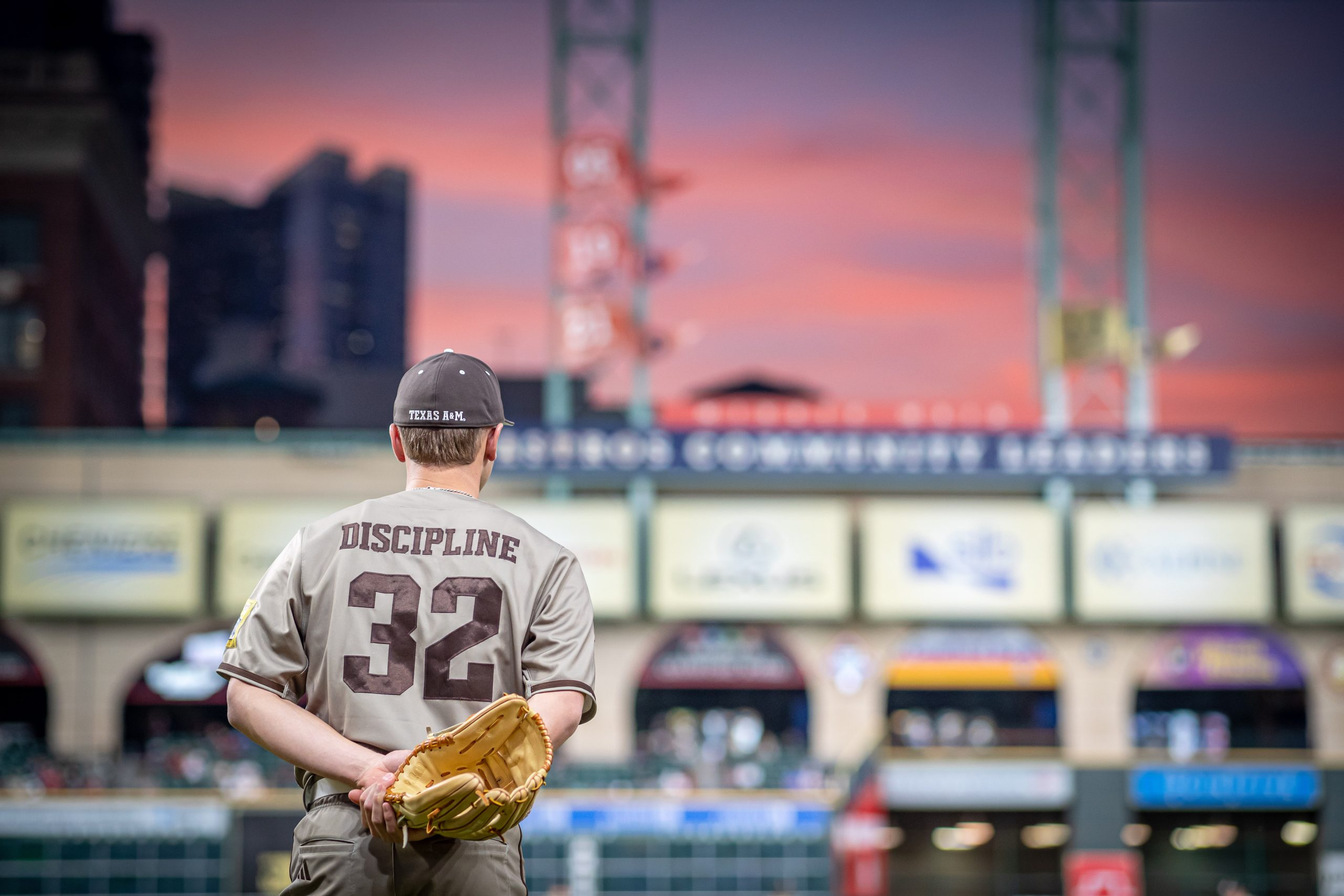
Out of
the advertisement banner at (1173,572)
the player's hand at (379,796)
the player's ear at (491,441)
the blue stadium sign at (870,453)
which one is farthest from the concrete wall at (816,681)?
the player's hand at (379,796)

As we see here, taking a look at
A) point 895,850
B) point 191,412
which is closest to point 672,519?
point 895,850

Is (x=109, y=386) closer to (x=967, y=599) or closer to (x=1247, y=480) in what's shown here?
(x=967, y=599)

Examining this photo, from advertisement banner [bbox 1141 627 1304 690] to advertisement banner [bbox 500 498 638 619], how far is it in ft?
30.1

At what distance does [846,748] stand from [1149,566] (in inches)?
236

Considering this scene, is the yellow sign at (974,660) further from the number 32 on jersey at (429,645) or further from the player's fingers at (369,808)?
the player's fingers at (369,808)

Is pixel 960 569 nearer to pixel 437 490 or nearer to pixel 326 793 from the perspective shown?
pixel 437 490

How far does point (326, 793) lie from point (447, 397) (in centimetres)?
77

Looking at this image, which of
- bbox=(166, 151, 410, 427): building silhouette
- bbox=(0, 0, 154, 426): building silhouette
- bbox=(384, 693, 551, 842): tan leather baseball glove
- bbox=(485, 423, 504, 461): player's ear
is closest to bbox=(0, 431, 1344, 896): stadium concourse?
bbox=(0, 0, 154, 426): building silhouette

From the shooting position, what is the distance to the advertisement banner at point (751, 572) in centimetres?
2420

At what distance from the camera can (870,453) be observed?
78.1 feet

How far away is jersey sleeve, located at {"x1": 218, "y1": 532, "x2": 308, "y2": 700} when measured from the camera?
2.62 meters

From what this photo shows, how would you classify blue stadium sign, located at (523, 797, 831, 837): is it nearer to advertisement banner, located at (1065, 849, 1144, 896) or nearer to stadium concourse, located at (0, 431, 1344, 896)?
stadium concourse, located at (0, 431, 1344, 896)

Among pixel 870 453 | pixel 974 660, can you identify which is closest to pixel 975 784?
pixel 974 660

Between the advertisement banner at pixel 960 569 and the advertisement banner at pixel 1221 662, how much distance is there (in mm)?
2210
